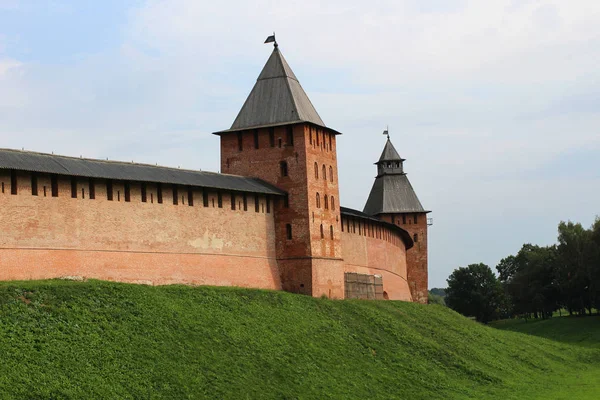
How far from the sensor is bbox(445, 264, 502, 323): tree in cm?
7612

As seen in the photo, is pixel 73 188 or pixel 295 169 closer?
pixel 73 188

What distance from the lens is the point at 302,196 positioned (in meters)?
35.3

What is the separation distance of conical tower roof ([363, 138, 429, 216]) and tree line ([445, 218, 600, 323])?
10.9 m

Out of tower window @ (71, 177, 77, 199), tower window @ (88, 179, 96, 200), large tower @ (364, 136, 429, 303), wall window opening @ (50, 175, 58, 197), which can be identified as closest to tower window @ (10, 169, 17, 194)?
wall window opening @ (50, 175, 58, 197)

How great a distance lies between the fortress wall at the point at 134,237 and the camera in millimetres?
26380

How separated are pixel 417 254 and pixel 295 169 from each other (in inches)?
768

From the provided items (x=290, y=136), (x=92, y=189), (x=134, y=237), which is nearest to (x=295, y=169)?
(x=290, y=136)

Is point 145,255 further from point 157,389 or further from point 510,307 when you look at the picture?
point 510,307

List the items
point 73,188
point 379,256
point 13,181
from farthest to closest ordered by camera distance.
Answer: point 379,256, point 73,188, point 13,181

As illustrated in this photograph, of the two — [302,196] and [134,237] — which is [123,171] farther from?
[302,196]

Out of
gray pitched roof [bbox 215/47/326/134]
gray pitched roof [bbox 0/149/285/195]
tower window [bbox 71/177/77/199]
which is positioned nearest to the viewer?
gray pitched roof [bbox 0/149/285/195]

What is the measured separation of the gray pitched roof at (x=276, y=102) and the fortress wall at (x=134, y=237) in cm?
341

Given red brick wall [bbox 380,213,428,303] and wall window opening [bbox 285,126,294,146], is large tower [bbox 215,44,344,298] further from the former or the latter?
red brick wall [bbox 380,213,428,303]

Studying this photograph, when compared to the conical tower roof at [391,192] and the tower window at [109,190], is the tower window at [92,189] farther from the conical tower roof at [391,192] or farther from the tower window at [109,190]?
the conical tower roof at [391,192]
